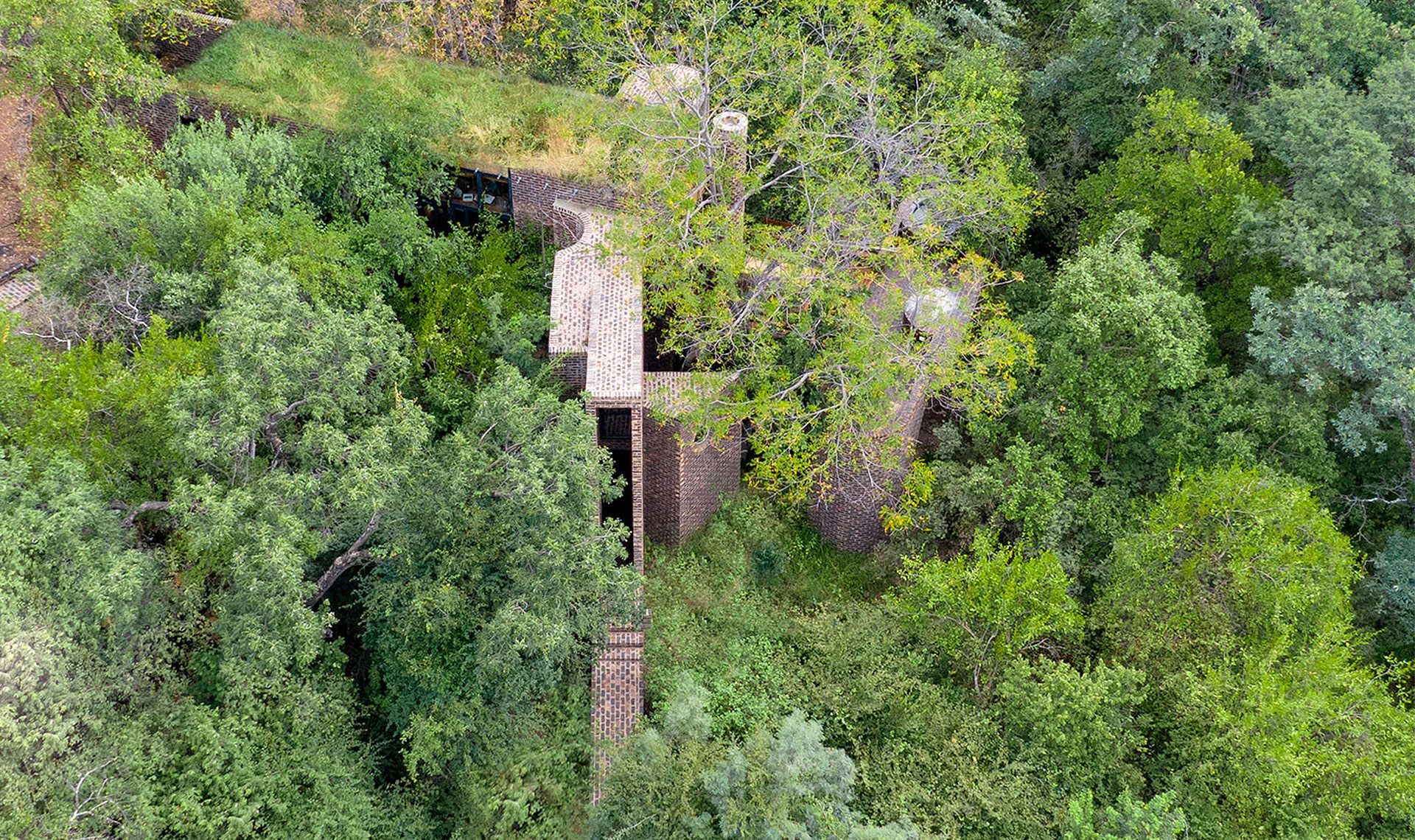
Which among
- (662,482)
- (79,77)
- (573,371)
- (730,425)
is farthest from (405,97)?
(730,425)

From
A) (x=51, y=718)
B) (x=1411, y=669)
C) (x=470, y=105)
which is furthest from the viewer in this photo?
(x=470, y=105)

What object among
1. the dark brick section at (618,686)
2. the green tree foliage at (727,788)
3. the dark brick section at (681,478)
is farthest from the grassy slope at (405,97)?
the green tree foliage at (727,788)

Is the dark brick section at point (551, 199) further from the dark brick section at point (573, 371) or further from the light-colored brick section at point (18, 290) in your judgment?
the light-colored brick section at point (18, 290)

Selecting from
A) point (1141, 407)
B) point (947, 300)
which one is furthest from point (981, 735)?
point (947, 300)

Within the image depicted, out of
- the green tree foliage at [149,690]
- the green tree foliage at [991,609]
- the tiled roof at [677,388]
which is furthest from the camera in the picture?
the tiled roof at [677,388]

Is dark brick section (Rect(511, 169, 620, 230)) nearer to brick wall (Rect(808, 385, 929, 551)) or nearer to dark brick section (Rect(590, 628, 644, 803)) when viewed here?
brick wall (Rect(808, 385, 929, 551))

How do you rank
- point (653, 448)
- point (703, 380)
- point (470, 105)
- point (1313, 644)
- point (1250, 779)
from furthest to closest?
point (470, 105) → point (653, 448) → point (703, 380) → point (1313, 644) → point (1250, 779)

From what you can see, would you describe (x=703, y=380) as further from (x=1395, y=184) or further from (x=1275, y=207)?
(x=1395, y=184)
